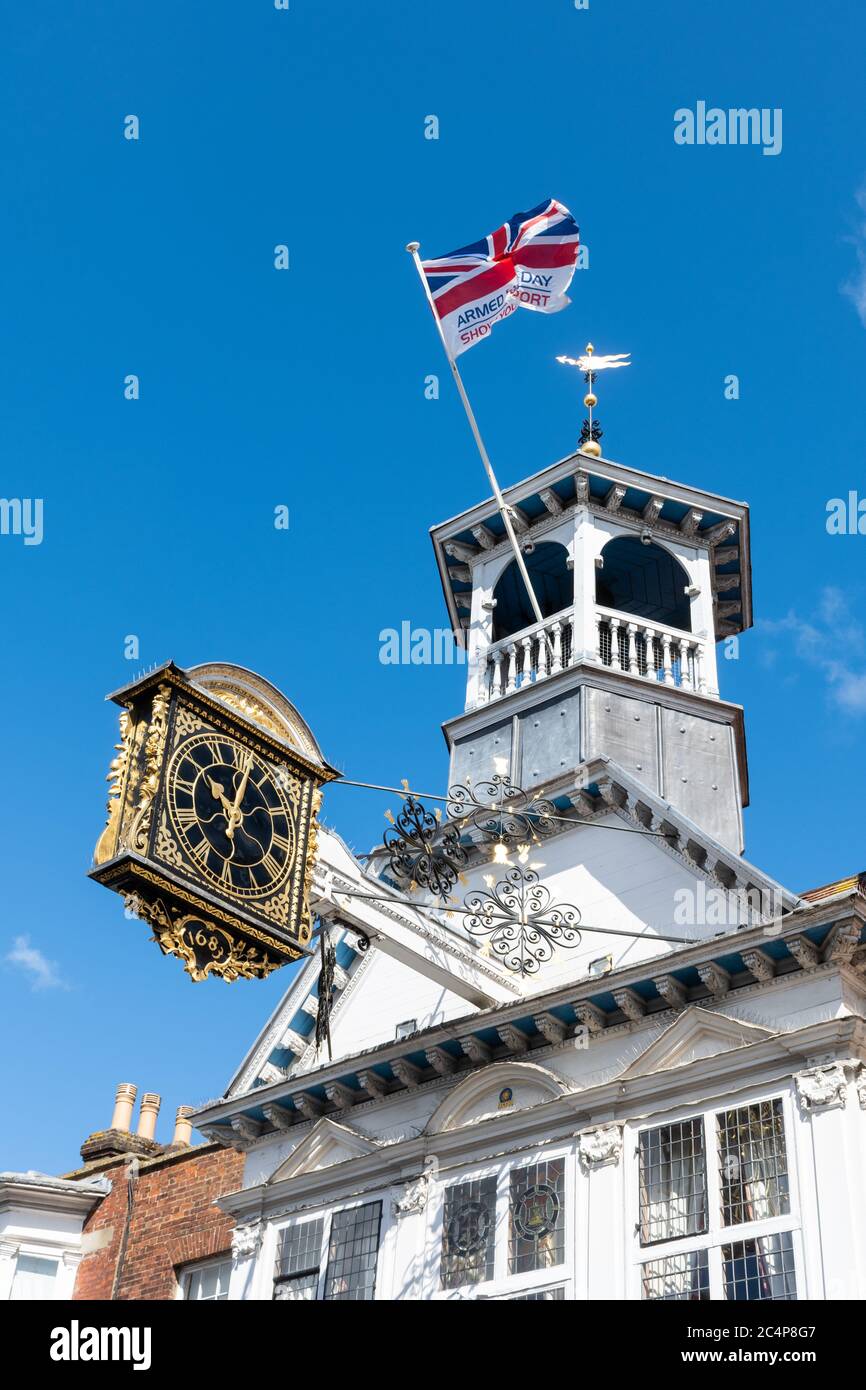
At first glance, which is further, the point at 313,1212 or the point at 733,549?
the point at 733,549

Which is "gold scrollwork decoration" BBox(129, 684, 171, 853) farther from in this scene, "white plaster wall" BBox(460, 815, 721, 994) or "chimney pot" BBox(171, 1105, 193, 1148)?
"chimney pot" BBox(171, 1105, 193, 1148)

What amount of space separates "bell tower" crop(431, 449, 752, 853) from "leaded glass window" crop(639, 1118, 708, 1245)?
6473 millimetres

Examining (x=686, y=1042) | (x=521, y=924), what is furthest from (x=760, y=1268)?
(x=521, y=924)

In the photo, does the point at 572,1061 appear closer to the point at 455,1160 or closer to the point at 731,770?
the point at 455,1160

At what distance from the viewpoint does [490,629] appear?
2839cm

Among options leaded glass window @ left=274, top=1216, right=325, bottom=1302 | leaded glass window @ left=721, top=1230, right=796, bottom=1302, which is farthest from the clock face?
leaded glass window @ left=721, top=1230, right=796, bottom=1302

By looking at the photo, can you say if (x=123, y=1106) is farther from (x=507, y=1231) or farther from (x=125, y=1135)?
(x=507, y=1231)

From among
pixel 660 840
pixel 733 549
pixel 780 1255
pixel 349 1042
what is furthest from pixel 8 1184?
pixel 733 549

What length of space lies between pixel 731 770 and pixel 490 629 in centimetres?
501

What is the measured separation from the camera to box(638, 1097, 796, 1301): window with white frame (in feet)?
53.2

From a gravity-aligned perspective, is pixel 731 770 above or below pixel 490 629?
below

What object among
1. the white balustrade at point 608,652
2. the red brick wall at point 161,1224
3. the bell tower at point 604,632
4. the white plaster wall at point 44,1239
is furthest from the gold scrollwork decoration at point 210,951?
the white plaster wall at point 44,1239

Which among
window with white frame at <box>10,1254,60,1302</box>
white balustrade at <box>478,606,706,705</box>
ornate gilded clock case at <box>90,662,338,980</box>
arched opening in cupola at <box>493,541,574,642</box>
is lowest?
window with white frame at <box>10,1254,60,1302</box>

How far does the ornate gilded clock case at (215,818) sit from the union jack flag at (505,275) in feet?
28.9
